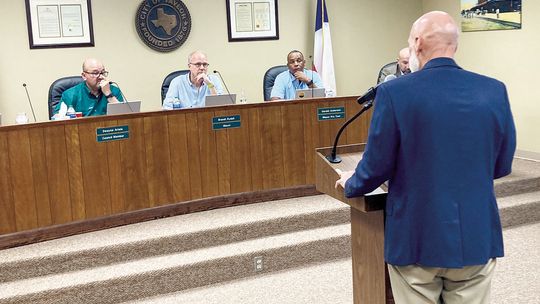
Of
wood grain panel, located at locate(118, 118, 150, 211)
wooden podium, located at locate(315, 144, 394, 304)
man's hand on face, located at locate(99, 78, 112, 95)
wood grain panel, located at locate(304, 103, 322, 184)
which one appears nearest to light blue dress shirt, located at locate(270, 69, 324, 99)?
wood grain panel, located at locate(304, 103, 322, 184)

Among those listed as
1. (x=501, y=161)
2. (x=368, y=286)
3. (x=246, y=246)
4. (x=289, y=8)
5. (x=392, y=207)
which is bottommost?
(x=246, y=246)

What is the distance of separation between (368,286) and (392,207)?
27.2 inches

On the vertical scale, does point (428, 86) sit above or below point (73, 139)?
above

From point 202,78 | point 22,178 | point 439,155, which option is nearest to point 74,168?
point 22,178

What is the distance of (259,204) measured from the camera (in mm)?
A: 4867

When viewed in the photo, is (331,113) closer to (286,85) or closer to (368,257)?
(286,85)

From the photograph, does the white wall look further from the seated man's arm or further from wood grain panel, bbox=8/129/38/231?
wood grain panel, bbox=8/129/38/231

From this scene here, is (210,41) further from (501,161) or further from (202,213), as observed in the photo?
(501,161)

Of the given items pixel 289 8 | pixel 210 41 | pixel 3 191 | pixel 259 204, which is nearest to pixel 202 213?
pixel 259 204

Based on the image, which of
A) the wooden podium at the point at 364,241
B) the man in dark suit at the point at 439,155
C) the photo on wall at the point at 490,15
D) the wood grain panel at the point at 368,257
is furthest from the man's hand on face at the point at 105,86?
the photo on wall at the point at 490,15

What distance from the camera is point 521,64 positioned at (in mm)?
6520

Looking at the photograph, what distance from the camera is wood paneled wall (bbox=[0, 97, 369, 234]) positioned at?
4.06 m

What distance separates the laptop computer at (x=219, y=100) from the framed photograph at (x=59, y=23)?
2.14 m

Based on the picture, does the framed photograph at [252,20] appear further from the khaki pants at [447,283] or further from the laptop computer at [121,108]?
the khaki pants at [447,283]
